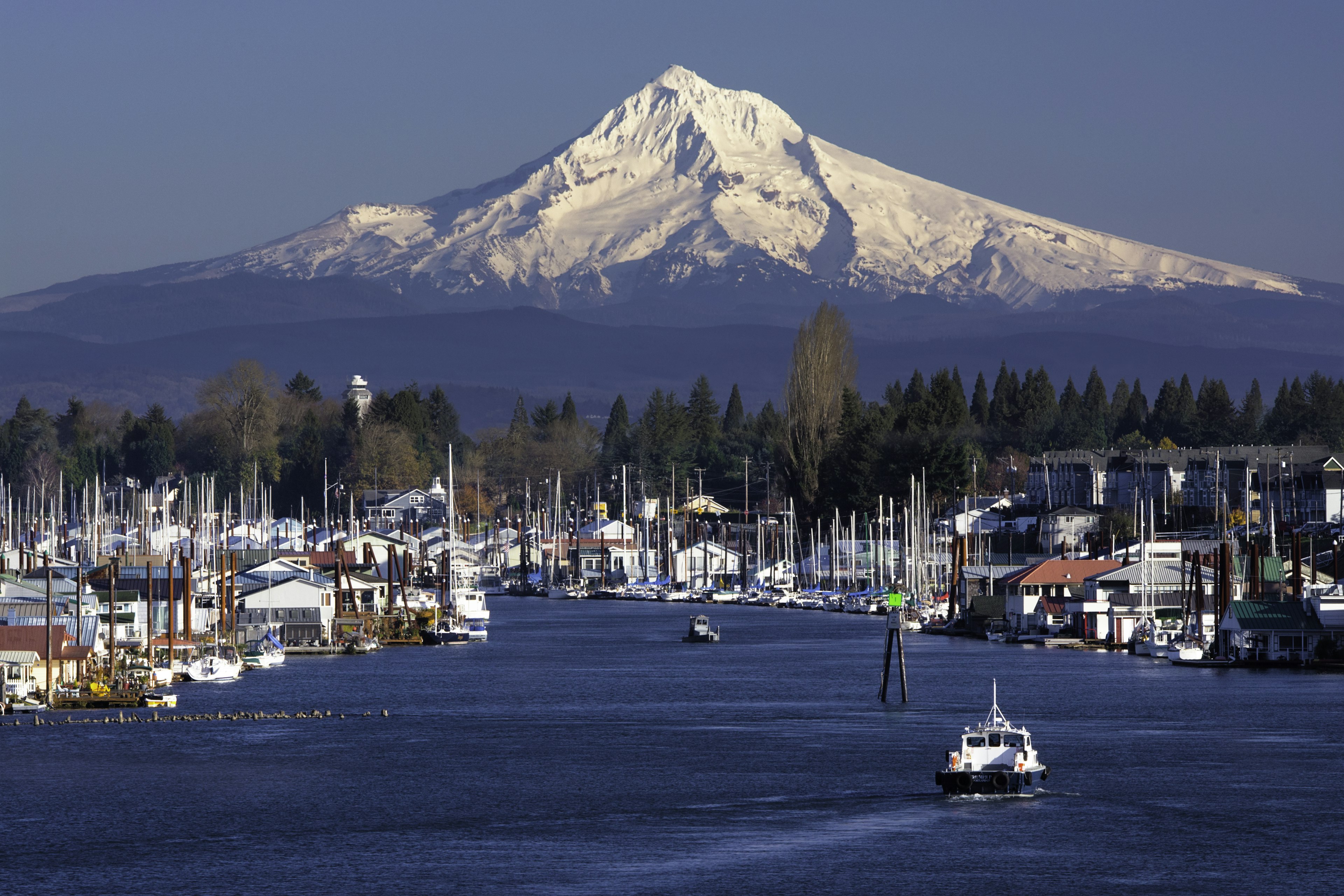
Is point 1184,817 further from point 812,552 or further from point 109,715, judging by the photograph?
point 812,552

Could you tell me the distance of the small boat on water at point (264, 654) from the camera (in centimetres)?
9050

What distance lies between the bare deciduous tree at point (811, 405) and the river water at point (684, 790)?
7009 centimetres

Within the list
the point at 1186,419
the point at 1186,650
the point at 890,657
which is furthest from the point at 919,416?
the point at 890,657

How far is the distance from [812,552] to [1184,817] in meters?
110

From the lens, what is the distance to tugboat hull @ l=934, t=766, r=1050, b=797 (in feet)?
168

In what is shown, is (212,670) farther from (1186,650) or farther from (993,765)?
(1186,650)

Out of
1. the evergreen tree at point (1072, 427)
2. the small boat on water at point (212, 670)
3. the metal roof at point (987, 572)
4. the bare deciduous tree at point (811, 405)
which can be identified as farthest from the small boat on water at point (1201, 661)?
the evergreen tree at point (1072, 427)

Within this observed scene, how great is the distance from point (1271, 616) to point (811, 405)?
71.5 metres

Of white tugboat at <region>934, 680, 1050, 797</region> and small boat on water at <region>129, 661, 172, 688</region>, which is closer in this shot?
white tugboat at <region>934, 680, 1050, 797</region>

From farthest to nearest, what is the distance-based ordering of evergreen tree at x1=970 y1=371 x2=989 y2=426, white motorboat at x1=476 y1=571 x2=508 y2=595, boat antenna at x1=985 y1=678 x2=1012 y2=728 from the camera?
evergreen tree at x1=970 y1=371 x2=989 y2=426
white motorboat at x1=476 y1=571 x2=508 y2=595
boat antenna at x1=985 y1=678 x2=1012 y2=728

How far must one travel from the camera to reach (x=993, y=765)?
51219 millimetres

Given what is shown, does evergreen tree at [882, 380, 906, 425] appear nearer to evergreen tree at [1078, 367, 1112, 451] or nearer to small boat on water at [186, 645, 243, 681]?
evergreen tree at [1078, 367, 1112, 451]

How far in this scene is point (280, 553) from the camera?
136m

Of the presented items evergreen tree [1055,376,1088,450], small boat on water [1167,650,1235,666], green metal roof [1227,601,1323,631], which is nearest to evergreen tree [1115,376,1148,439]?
evergreen tree [1055,376,1088,450]
